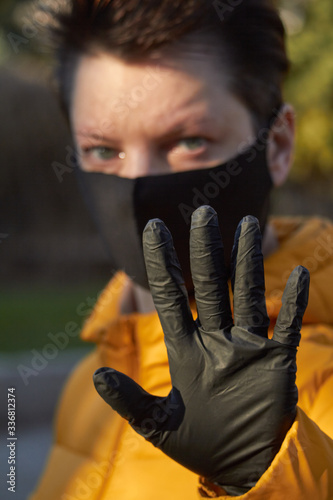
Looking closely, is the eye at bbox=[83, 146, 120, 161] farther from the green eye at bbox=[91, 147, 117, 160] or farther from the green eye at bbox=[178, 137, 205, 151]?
the green eye at bbox=[178, 137, 205, 151]

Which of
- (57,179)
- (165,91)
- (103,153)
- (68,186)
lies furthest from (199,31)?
(68,186)

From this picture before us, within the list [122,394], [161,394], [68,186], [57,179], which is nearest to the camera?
[122,394]

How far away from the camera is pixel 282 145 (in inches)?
56.9

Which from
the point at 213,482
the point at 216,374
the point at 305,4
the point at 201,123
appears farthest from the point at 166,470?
the point at 305,4

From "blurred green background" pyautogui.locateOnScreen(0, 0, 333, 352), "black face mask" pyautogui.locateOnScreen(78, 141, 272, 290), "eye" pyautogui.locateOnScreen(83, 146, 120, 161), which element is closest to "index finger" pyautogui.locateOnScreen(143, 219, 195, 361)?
"black face mask" pyautogui.locateOnScreen(78, 141, 272, 290)

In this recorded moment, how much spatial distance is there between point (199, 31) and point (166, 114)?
0.66 feet

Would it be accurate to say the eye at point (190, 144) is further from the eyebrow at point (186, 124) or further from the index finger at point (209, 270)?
the index finger at point (209, 270)

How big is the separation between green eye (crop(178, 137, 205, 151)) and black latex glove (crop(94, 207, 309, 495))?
417 mm

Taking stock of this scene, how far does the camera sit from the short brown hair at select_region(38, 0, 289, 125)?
1.24m

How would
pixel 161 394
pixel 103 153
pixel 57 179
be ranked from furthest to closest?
pixel 57 179
pixel 103 153
pixel 161 394

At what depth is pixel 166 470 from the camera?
112cm

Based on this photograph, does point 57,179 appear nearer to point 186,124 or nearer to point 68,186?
point 68,186

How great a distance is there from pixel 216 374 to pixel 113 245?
588mm

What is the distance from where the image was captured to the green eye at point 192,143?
4.08 feet
